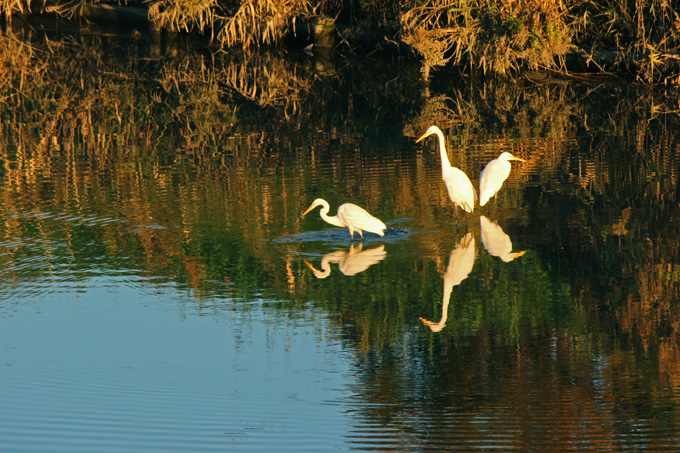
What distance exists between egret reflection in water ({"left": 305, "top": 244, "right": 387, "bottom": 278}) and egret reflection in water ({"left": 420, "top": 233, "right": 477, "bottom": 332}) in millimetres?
820

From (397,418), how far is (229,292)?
3208 mm

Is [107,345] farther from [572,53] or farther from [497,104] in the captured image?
[572,53]

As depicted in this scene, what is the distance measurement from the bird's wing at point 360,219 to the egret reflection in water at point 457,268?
2.99 ft

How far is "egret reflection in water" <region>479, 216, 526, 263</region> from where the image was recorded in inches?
396

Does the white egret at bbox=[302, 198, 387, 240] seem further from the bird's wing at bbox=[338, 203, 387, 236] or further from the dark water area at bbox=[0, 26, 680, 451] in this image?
the dark water area at bbox=[0, 26, 680, 451]

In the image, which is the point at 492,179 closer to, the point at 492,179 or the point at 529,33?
the point at 492,179

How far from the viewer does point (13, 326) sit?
8.17 meters

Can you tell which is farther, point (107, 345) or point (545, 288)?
point (545, 288)

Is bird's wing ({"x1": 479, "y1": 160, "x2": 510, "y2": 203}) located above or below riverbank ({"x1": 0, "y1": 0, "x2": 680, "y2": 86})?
below

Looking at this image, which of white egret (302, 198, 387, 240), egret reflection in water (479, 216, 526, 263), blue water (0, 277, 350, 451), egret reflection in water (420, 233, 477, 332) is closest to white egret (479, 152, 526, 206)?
egret reflection in water (479, 216, 526, 263)

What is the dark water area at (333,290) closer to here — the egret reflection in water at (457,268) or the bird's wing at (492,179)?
the egret reflection in water at (457,268)

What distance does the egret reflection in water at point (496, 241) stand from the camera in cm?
1006

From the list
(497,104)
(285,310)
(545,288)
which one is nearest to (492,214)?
(545,288)

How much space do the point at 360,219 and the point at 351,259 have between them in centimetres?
49
